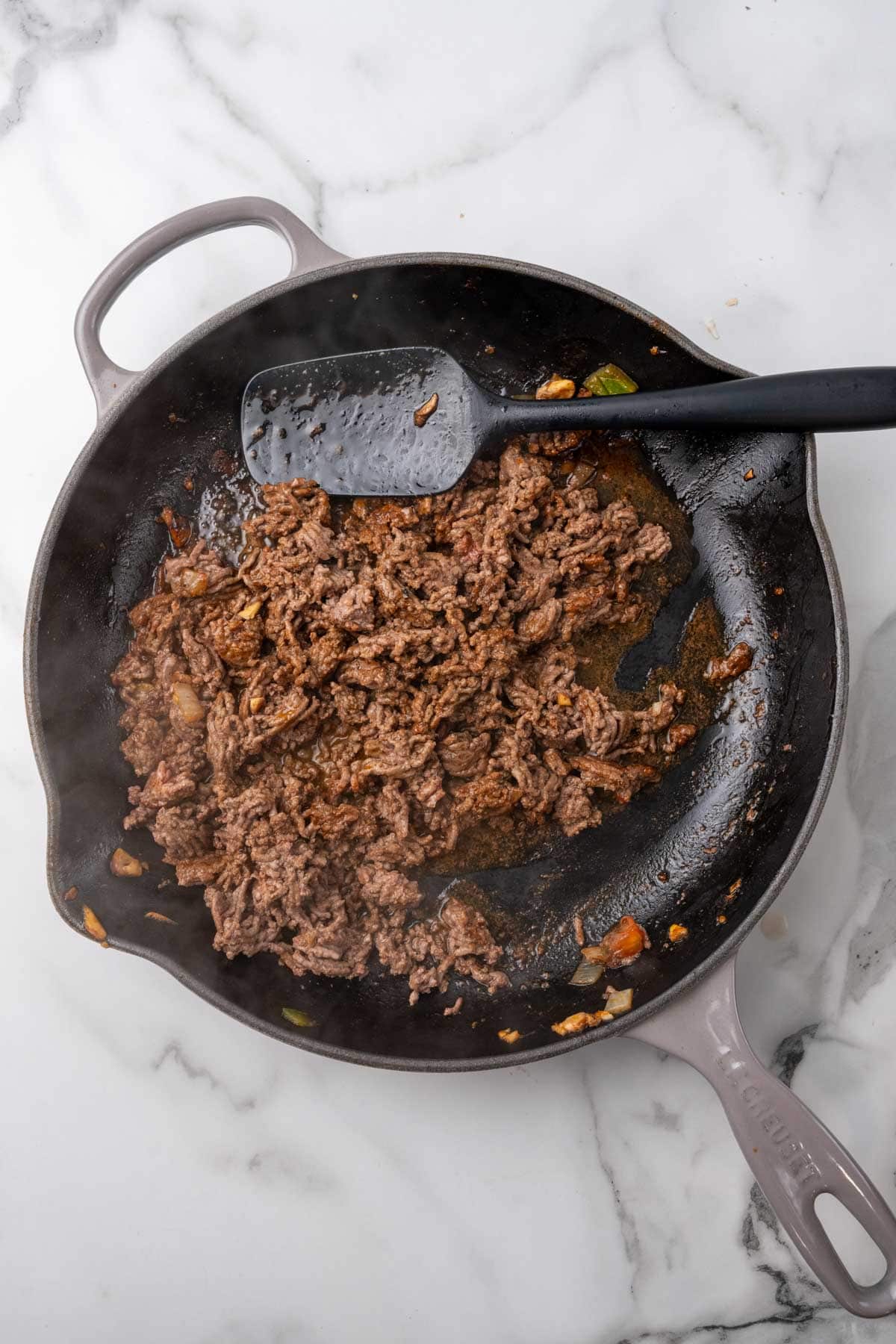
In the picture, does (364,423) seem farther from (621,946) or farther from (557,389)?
(621,946)

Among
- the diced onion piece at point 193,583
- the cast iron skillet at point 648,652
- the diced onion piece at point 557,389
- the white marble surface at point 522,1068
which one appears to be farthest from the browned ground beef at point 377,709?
the white marble surface at point 522,1068

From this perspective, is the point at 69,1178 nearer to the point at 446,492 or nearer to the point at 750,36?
the point at 446,492

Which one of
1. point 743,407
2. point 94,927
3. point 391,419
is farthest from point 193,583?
point 743,407

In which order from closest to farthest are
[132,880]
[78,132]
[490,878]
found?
[132,880] → [490,878] → [78,132]

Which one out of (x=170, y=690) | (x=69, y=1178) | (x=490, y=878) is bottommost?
(x=69, y=1178)

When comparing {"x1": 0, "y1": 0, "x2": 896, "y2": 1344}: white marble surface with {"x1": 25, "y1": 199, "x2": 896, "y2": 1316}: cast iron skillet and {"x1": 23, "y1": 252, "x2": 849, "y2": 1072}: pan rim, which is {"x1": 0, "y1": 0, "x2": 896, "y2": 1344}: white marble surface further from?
{"x1": 23, "y1": 252, "x2": 849, "y2": 1072}: pan rim

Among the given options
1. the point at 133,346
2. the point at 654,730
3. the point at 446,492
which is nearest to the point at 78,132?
the point at 133,346

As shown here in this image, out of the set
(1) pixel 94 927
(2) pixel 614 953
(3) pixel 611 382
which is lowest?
(1) pixel 94 927
